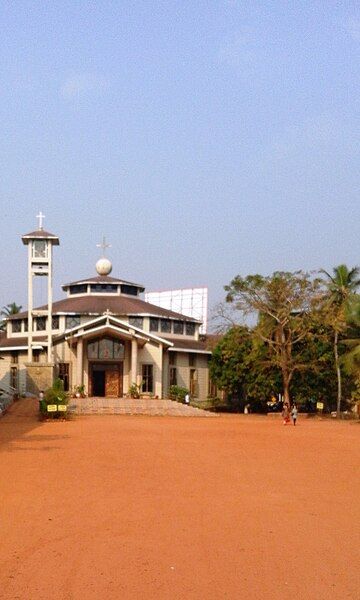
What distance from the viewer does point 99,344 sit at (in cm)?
4519

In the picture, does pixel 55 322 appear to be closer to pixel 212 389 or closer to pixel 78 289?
pixel 78 289

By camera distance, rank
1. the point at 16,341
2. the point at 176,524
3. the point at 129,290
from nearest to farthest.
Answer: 1. the point at 176,524
2. the point at 16,341
3. the point at 129,290

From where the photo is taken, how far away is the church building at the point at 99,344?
143ft

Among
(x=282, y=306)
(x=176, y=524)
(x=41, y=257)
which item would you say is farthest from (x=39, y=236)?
(x=176, y=524)

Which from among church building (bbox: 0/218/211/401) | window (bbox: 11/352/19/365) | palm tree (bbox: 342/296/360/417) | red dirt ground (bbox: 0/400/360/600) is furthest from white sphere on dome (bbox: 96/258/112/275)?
red dirt ground (bbox: 0/400/360/600)

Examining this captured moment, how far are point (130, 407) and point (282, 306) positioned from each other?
10.6 metres

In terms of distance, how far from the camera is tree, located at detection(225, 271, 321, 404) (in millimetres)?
43688

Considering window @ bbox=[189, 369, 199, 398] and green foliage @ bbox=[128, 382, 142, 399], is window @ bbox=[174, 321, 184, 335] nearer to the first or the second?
window @ bbox=[189, 369, 199, 398]

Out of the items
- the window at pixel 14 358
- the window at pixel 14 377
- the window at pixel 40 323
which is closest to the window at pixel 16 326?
the window at pixel 40 323

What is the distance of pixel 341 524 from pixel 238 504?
70.3 inches

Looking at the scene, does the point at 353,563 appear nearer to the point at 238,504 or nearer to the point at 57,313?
the point at 238,504

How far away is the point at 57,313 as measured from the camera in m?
48.5

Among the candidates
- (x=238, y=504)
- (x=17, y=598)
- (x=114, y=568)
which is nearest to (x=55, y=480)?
(x=238, y=504)

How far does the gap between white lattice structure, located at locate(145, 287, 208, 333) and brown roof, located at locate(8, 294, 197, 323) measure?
4502 mm
